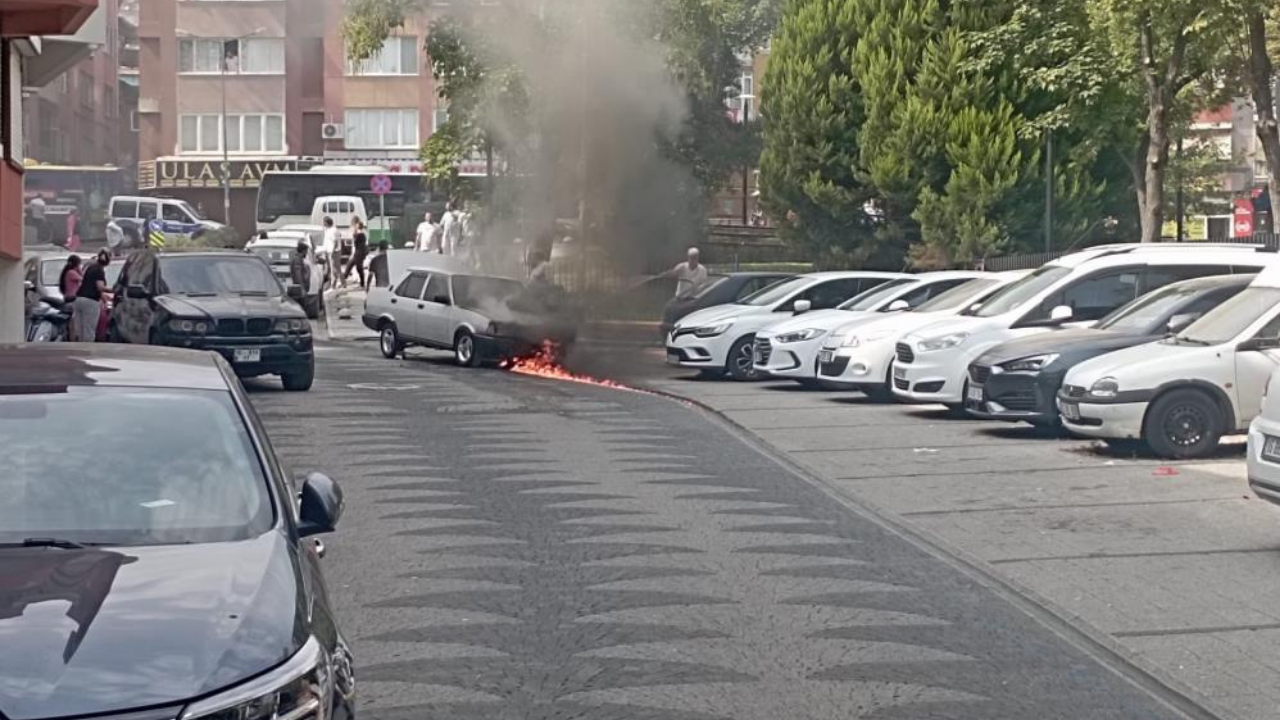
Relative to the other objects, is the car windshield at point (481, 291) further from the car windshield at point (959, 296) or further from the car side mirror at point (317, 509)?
the car side mirror at point (317, 509)

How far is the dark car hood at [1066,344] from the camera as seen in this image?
1653 cm

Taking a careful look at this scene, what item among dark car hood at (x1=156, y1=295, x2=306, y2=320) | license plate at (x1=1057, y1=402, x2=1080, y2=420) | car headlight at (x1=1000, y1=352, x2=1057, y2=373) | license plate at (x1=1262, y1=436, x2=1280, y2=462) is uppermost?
dark car hood at (x1=156, y1=295, x2=306, y2=320)

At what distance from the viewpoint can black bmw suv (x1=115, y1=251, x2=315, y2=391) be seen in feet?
69.8

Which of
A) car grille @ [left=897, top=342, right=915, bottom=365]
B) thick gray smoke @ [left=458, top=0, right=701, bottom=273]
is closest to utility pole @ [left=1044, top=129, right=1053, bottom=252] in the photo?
thick gray smoke @ [left=458, top=0, right=701, bottom=273]

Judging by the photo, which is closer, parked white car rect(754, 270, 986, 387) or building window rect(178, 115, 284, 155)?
parked white car rect(754, 270, 986, 387)

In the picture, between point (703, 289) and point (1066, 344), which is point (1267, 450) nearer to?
point (1066, 344)

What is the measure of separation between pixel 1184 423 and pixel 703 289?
40.8 feet

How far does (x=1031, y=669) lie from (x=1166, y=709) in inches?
28.0

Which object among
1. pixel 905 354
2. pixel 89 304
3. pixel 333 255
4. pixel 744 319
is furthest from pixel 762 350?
pixel 333 255

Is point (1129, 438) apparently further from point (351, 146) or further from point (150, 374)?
point (351, 146)

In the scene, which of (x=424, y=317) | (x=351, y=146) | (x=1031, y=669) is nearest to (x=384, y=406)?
(x=424, y=317)

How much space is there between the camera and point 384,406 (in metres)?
20.2

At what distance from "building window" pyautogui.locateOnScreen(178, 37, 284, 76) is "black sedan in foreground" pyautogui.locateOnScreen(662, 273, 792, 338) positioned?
4188 cm

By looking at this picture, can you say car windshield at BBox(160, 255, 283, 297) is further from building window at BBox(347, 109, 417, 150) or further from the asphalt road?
building window at BBox(347, 109, 417, 150)
